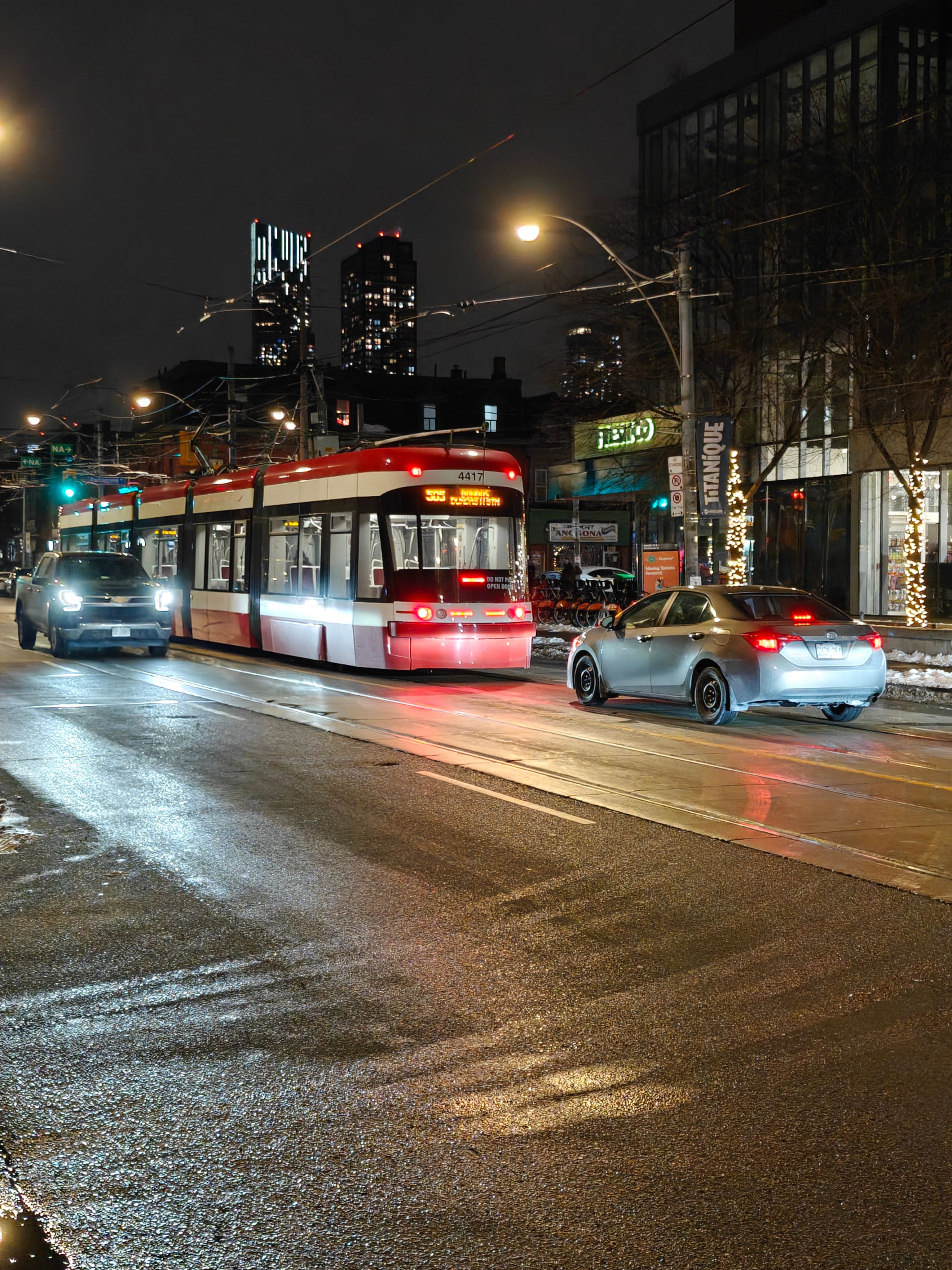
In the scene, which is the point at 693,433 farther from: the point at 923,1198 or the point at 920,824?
the point at 923,1198

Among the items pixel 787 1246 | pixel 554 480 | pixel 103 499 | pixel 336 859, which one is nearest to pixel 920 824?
pixel 336 859

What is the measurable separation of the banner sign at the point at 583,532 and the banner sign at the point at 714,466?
13.0 meters

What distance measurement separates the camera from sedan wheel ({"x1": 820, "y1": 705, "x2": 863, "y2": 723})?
1463 cm

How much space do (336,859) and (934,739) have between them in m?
8.18

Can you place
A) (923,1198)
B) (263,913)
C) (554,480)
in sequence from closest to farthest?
(923,1198), (263,913), (554,480)

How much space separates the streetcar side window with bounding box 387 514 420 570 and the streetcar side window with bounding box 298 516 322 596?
85.8 inches

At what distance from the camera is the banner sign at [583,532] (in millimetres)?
39344

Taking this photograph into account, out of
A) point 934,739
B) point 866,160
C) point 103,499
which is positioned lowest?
point 934,739

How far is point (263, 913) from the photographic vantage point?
6.38 meters

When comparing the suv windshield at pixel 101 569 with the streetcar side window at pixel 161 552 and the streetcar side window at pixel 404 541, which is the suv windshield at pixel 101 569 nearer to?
the streetcar side window at pixel 161 552

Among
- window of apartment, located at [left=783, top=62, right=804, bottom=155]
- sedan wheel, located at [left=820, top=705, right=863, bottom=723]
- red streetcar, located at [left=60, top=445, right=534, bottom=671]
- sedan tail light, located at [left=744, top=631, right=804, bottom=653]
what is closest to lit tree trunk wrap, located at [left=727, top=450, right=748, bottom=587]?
window of apartment, located at [left=783, top=62, right=804, bottom=155]

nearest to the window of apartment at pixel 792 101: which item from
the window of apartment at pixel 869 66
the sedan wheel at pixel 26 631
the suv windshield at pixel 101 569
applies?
the window of apartment at pixel 869 66

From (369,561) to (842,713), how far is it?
24.9 ft

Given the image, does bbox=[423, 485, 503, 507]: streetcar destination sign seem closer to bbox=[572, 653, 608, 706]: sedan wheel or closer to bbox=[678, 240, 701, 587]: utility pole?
bbox=[572, 653, 608, 706]: sedan wheel
